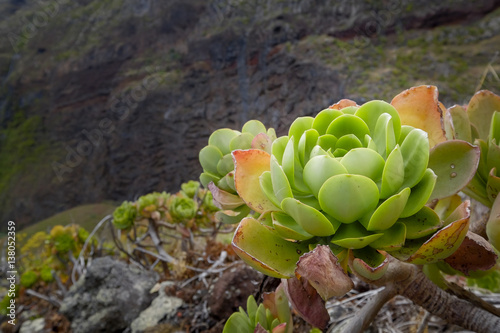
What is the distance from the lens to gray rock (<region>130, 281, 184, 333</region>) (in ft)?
3.49

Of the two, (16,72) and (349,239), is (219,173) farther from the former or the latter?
(16,72)

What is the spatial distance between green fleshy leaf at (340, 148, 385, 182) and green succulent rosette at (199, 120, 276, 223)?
0.15 meters

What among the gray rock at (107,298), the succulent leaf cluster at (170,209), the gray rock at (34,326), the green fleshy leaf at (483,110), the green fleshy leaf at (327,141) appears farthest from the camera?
the gray rock at (34,326)

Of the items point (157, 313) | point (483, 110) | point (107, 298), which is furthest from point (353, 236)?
point (107, 298)

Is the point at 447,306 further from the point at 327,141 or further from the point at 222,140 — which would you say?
the point at 222,140

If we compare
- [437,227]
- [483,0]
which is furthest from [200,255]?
[483,0]

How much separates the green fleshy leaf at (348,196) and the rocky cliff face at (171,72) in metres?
12.4

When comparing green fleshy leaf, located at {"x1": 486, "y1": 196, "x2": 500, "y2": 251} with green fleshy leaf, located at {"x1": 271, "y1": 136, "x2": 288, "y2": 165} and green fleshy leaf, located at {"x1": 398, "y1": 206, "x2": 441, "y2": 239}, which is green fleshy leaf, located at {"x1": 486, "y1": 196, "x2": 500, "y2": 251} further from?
green fleshy leaf, located at {"x1": 271, "y1": 136, "x2": 288, "y2": 165}

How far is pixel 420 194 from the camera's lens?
34cm

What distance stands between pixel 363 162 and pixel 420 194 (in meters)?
0.07

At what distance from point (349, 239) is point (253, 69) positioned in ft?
55.0

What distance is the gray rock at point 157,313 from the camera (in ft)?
3.49

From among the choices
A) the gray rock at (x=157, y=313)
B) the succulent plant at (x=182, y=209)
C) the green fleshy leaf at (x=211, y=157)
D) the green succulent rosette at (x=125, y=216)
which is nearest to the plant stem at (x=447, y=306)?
the green fleshy leaf at (x=211, y=157)

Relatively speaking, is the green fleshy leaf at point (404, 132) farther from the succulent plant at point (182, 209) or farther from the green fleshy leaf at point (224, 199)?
the succulent plant at point (182, 209)
